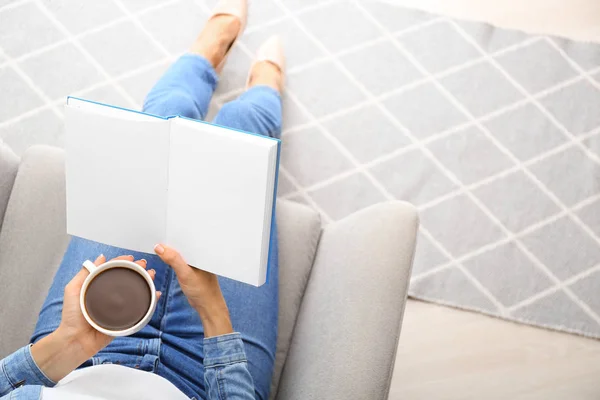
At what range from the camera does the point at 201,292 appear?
0.94 m

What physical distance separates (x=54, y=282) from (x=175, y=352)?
0.89ft

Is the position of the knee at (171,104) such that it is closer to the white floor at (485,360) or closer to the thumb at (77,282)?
the thumb at (77,282)

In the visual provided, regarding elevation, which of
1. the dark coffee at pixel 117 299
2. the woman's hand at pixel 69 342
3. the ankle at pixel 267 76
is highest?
the dark coffee at pixel 117 299

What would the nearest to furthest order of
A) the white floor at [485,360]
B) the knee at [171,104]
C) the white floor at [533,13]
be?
the knee at [171,104]
the white floor at [485,360]
the white floor at [533,13]

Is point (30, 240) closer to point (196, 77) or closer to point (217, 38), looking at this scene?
point (196, 77)

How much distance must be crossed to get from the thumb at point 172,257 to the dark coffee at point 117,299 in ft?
0.22

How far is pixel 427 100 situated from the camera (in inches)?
67.6

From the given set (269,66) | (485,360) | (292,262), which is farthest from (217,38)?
(485,360)

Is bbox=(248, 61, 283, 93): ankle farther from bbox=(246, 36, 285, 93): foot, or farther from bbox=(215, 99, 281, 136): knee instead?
bbox=(215, 99, 281, 136): knee

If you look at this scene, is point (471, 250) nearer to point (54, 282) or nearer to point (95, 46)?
point (54, 282)

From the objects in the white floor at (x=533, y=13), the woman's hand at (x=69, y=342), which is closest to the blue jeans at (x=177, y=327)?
the woman's hand at (x=69, y=342)

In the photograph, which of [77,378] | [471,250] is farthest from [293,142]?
[77,378]

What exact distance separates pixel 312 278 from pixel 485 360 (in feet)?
2.19

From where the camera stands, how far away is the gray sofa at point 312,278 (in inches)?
38.3
